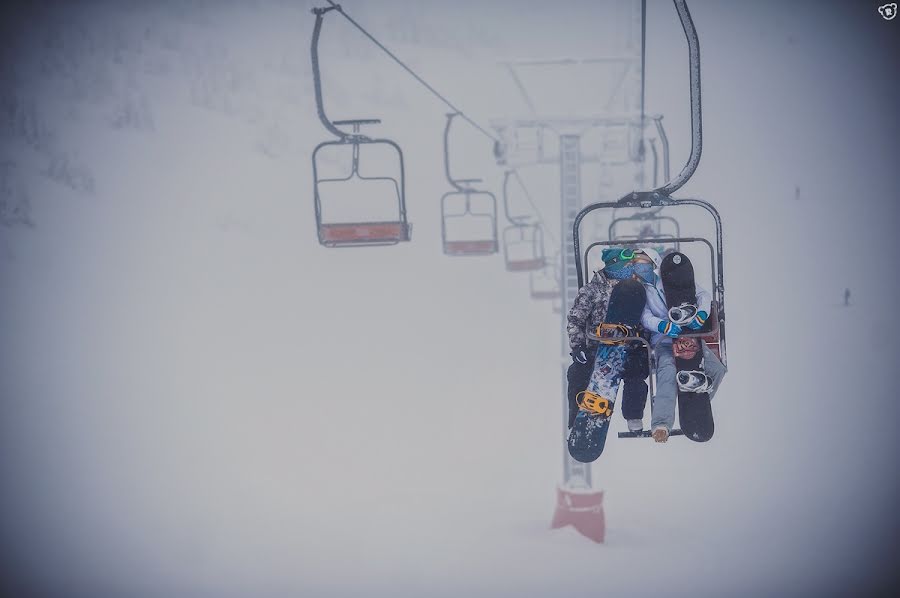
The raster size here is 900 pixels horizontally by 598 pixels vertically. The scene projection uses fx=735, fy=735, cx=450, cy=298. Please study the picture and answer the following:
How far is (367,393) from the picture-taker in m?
10.2

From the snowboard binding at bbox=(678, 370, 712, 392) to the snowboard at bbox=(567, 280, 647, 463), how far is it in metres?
0.16

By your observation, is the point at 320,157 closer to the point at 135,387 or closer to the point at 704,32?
the point at 135,387

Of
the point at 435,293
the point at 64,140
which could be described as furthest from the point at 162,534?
the point at 64,140

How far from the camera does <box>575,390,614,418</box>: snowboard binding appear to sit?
2012 mm

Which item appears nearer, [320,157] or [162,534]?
[162,534]

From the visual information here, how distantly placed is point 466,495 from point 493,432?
5.93 ft

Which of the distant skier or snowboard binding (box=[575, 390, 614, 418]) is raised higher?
the distant skier

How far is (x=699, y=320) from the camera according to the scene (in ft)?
6.41

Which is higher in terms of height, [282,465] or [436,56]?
[436,56]

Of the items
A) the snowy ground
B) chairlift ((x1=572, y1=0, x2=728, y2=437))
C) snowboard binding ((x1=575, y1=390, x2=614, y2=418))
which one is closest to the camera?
chairlift ((x1=572, y1=0, x2=728, y2=437))

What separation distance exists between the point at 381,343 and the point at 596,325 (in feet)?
30.3

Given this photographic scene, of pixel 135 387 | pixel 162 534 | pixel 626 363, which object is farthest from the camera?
pixel 135 387

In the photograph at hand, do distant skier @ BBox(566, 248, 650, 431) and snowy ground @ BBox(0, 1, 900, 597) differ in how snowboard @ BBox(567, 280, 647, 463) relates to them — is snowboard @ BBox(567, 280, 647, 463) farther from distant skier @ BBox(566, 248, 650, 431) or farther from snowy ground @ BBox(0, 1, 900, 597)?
snowy ground @ BBox(0, 1, 900, 597)

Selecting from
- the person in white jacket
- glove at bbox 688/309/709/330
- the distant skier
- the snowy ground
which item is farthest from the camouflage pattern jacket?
the snowy ground
